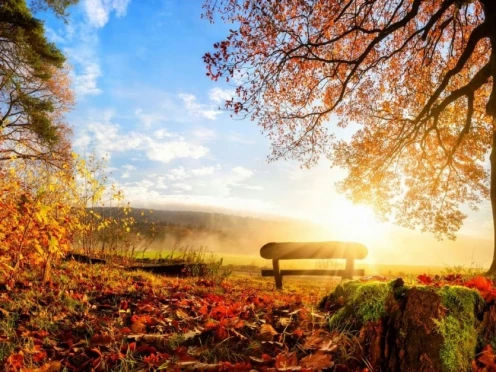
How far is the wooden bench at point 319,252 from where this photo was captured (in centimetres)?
1042

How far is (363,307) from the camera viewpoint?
3041mm

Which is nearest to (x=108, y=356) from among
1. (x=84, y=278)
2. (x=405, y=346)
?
(x=405, y=346)

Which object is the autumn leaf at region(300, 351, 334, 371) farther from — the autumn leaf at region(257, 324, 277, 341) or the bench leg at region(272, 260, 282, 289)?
the bench leg at region(272, 260, 282, 289)

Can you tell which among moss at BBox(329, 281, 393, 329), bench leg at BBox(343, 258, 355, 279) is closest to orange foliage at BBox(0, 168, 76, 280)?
moss at BBox(329, 281, 393, 329)

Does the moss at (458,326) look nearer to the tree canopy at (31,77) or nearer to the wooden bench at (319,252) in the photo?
the wooden bench at (319,252)

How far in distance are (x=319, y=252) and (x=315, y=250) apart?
0.39 ft

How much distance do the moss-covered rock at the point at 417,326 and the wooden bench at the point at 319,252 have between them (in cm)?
752

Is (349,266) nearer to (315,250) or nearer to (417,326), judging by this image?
(315,250)

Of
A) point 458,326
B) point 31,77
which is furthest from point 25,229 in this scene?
point 31,77

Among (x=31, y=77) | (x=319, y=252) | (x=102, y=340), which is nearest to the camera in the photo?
(x=102, y=340)

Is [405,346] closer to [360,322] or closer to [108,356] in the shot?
[360,322]

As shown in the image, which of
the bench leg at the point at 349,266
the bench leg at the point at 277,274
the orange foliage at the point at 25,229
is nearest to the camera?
the orange foliage at the point at 25,229

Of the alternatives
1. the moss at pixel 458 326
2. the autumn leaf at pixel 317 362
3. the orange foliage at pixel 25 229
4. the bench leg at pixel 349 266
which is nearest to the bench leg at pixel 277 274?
the bench leg at pixel 349 266

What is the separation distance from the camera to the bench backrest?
10.4 m
